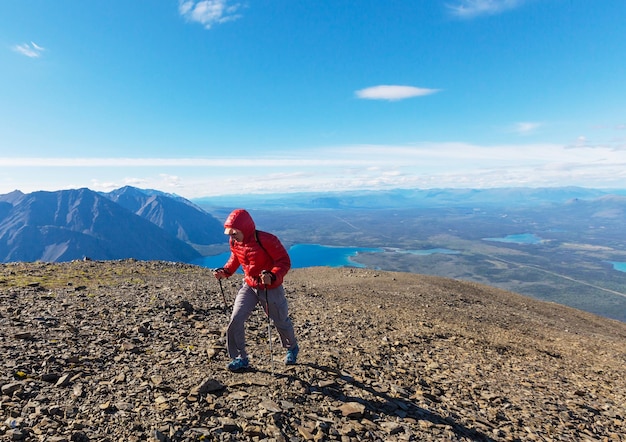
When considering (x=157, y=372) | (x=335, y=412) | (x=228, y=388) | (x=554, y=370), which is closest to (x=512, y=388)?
(x=554, y=370)

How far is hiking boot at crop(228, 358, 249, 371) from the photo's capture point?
7.15 m

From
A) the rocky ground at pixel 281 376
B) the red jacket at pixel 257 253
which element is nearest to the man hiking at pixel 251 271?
the red jacket at pixel 257 253

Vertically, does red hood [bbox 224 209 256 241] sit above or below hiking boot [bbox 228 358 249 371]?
above

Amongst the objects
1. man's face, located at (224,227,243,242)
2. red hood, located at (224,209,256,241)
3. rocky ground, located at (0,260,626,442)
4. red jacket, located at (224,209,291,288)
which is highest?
red hood, located at (224,209,256,241)

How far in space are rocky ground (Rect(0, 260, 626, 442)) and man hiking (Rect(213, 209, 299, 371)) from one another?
714 mm

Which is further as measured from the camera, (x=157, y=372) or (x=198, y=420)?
(x=157, y=372)

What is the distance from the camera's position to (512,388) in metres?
8.62

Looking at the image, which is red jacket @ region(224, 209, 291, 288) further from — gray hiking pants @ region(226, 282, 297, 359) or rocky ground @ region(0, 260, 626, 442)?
rocky ground @ region(0, 260, 626, 442)

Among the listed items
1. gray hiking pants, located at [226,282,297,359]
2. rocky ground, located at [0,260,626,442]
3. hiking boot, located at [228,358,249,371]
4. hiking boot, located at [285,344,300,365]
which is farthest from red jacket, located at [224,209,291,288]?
rocky ground, located at [0,260,626,442]

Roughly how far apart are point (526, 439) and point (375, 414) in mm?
2911

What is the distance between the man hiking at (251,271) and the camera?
6988mm

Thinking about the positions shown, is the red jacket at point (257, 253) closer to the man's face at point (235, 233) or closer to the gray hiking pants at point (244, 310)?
the man's face at point (235, 233)

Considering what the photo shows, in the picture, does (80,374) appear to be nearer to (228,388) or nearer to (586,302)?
(228,388)

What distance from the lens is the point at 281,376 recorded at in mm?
7043
